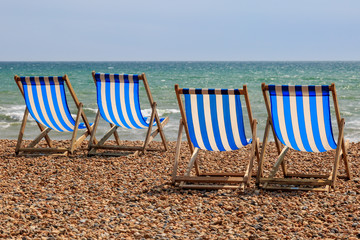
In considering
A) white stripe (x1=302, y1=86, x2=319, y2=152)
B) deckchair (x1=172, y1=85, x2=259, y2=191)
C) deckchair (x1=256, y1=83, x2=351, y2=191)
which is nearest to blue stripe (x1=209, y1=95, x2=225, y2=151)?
deckchair (x1=172, y1=85, x2=259, y2=191)

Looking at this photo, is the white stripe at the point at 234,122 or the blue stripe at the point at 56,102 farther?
the blue stripe at the point at 56,102

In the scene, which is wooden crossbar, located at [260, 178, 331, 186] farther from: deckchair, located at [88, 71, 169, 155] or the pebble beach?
deckchair, located at [88, 71, 169, 155]

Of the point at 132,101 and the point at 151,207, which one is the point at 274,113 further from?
the point at 132,101

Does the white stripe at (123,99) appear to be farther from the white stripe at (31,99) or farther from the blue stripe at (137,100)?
the white stripe at (31,99)

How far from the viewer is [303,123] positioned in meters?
4.47

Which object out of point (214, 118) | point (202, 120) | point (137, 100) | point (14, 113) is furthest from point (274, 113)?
point (14, 113)

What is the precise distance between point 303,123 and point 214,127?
80cm

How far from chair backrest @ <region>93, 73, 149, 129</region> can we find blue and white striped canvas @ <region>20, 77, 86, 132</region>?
423 millimetres

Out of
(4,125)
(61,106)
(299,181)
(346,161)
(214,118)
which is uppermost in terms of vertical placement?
(214,118)

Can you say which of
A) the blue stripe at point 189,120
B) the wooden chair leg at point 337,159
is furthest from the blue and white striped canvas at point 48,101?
the wooden chair leg at point 337,159

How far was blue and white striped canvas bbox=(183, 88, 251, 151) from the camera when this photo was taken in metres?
4.53

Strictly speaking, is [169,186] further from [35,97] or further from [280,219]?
[35,97]

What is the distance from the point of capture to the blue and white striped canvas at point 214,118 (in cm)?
453

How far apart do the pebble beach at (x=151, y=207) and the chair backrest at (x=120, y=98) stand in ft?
2.50
